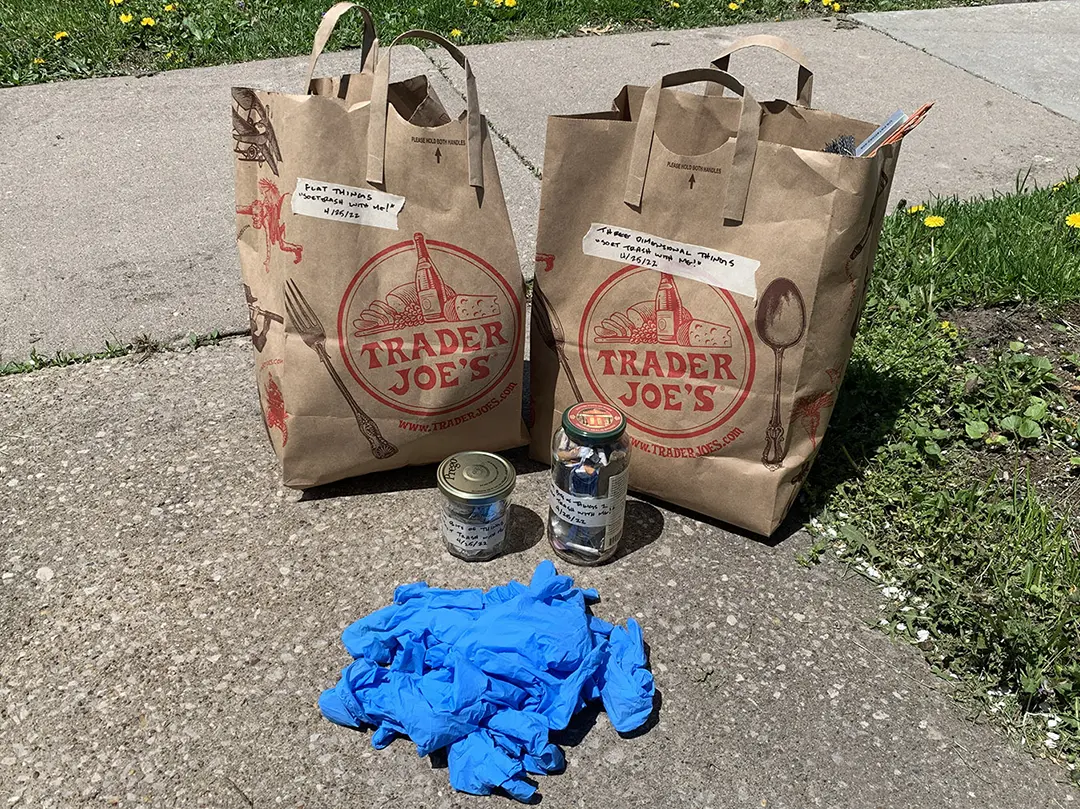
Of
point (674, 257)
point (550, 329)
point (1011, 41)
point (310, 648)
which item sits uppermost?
point (1011, 41)

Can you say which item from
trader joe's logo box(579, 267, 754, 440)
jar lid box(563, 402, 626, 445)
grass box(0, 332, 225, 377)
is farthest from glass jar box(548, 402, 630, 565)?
grass box(0, 332, 225, 377)

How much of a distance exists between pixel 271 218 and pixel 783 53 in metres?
1.11

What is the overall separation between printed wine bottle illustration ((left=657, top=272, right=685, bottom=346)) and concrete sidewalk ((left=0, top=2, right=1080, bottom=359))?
124 centimetres

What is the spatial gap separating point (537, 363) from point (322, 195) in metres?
0.61

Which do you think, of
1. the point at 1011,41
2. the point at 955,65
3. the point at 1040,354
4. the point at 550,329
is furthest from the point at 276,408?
the point at 1011,41

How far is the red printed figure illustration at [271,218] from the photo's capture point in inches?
76.7

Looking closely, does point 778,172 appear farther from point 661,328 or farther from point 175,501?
point 175,501

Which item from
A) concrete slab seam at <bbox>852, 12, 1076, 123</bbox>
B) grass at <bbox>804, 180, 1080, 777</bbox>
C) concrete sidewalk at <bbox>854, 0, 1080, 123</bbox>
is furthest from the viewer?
concrete sidewalk at <bbox>854, 0, 1080, 123</bbox>

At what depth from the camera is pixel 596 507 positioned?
1.92m

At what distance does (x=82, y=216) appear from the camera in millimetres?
3234

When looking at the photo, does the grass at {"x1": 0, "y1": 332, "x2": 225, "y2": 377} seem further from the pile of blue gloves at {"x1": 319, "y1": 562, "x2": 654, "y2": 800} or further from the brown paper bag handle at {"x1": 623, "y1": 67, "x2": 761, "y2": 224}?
the brown paper bag handle at {"x1": 623, "y1": 67, "x2": 761, "y2": 224}

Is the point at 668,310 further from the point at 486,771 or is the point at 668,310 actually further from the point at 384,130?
the point at 486,771

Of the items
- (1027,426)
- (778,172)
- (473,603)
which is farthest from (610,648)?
(1027,426)

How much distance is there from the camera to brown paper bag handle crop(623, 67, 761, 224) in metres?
1.77
